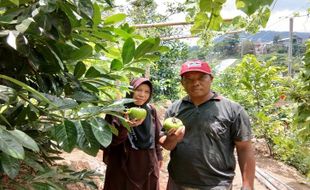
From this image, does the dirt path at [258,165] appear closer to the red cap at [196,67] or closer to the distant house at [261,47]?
the red cap at [196,67]

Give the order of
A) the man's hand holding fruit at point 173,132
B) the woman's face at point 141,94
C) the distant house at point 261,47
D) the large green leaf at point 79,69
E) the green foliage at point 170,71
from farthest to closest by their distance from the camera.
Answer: the distant house at point 261,47
the green foliage at point 170,71
the woman's face at point 141,94
the man's hand holding fruit at point 173,132
the large green leaf at point 79,69

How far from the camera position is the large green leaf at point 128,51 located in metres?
1.33

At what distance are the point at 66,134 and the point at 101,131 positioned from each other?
0.09 meters

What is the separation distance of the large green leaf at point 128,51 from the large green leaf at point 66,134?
0.42m

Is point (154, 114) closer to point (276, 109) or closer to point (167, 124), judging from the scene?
point (167, 124)

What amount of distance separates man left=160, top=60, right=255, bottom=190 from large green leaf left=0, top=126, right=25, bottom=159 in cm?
142

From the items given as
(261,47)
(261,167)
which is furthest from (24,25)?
(261,47)

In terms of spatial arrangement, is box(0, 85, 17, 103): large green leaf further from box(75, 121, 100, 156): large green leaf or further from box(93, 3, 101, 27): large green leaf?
box(93, 3, 101, 27): large green leaf

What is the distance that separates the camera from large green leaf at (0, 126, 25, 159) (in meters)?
0.79

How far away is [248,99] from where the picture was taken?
26.1 ft

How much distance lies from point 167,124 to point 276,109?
631 centimetres

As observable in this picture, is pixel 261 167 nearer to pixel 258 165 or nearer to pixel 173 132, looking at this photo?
pixel 258 165

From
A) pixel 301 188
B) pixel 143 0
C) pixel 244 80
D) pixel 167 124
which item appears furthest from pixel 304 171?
pixel 143 0

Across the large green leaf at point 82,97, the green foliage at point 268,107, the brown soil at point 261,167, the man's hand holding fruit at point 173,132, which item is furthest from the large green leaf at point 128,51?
the green foliage at point 268,107
